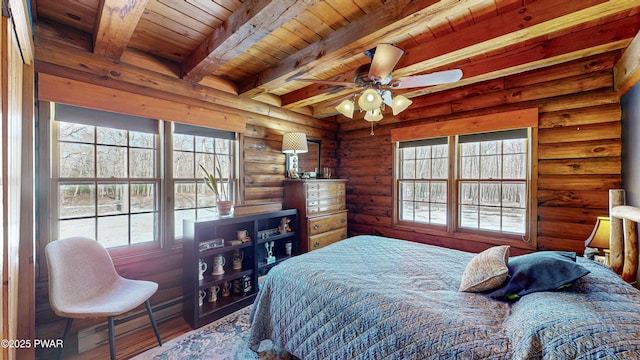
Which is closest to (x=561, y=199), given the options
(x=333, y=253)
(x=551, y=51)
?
(x=551, y=51)

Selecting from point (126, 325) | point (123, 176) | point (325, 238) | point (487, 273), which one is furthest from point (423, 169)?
point (126, 325)

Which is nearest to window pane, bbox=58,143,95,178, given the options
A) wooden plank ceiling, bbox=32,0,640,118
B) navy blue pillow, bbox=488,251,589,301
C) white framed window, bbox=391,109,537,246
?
wooden plank ceiling, bbox=32,0,640,118

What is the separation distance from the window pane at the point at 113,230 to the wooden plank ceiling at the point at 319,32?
4.45 feet

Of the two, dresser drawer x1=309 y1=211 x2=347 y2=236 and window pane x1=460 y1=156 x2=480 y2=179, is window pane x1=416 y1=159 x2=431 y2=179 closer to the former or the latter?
window pane x1=460 y1=156 x2=480 y2=179

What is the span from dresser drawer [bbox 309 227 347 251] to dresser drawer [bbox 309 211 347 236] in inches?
2.3

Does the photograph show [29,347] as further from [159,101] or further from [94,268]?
[159,101]

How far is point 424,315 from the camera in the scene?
1.31m

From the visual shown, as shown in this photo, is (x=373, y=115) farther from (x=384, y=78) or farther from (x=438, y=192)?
(x=438, y=192)

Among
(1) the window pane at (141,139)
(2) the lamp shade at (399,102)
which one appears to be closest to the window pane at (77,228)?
(1) the window pane at (141,139)

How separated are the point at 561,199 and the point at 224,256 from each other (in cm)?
384

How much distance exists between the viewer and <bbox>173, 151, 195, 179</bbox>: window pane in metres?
2.76

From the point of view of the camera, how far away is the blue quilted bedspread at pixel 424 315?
1010 millimetres

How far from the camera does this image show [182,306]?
269 centimetres

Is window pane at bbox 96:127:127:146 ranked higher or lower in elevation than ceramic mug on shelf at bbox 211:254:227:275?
higher
